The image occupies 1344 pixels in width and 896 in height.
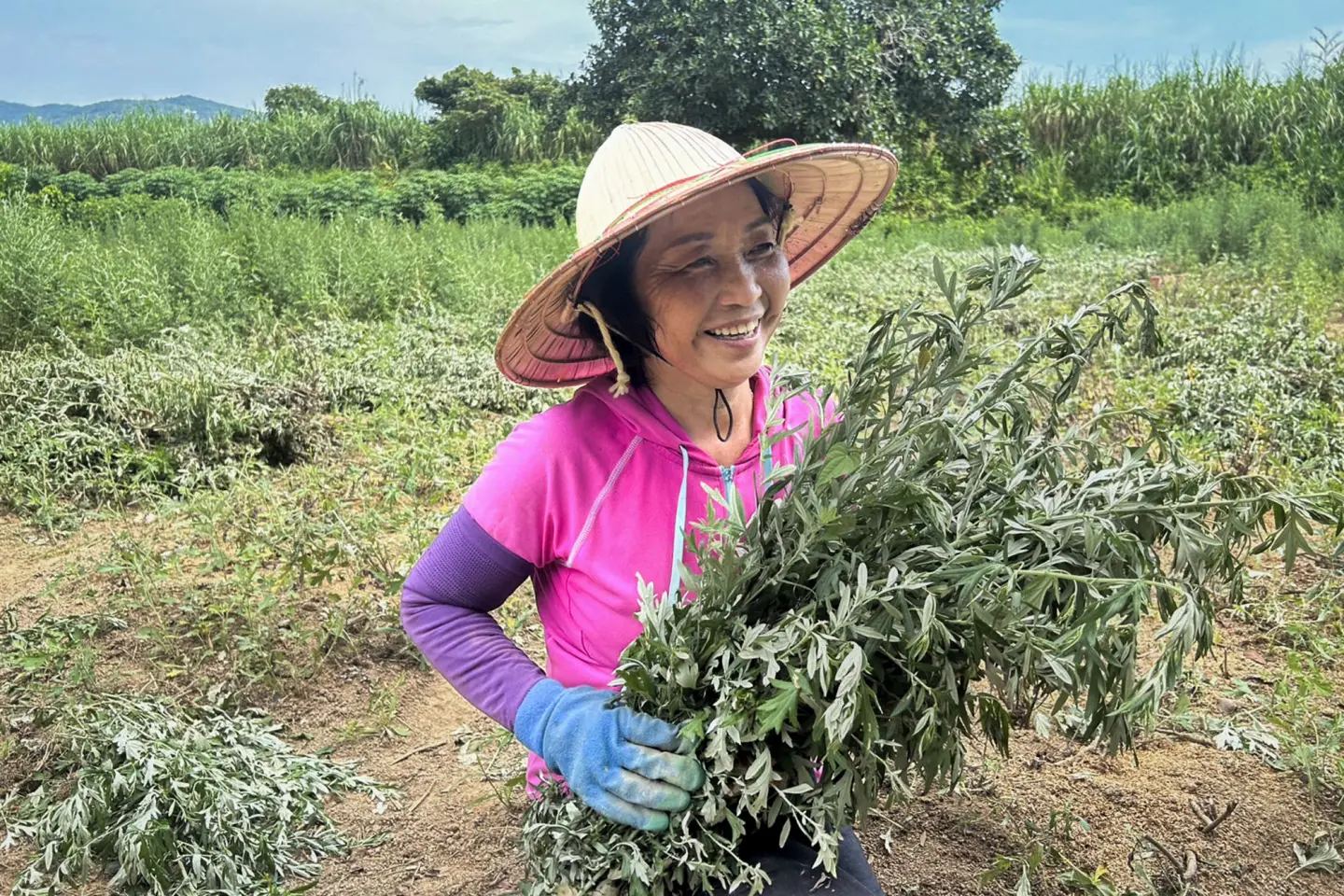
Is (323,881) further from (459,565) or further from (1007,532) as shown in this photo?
(1007,532)

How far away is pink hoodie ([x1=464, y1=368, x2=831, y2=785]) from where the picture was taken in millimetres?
1639

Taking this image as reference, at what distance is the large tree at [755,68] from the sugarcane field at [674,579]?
722 centimetres

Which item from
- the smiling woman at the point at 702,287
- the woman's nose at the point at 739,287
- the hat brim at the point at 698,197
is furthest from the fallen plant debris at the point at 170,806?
the woman's nose at the point at 739,287

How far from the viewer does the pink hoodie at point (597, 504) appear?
1.64 m

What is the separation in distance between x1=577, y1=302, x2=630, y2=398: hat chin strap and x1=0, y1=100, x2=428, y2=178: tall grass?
14287mm

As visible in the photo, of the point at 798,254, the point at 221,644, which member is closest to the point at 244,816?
the point at 221,644

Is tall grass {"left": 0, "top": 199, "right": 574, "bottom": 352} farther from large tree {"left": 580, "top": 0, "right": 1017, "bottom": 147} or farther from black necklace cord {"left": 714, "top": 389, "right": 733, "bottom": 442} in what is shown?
large tree {"left": 580, "top": 0, "right": 1017, "bottom": 147}

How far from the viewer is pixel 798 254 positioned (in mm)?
2098

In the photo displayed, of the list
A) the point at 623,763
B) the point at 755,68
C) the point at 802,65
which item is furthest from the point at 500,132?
the point at 623,763

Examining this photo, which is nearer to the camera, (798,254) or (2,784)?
(798,254)

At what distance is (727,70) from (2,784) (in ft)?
36.7

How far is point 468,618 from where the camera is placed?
1667 mm

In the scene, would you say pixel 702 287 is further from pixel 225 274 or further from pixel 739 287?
pixel 225 274

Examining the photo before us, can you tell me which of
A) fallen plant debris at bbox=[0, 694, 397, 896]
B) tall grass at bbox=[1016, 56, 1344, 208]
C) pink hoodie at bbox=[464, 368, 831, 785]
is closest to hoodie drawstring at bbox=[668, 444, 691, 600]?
pink hoodie at bbox=[464, 368, 831, 785]
